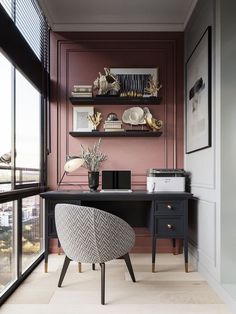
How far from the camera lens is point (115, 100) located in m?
3.41

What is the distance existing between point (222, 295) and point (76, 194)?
4.73 feet

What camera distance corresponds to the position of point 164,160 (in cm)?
352

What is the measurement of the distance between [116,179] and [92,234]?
114 cm

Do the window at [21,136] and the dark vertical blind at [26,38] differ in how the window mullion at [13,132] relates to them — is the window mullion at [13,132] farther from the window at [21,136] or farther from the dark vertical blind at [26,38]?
the dark vertical blind at [26,38]

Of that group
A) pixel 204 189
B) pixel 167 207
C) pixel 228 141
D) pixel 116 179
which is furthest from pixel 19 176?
pixel 228 141

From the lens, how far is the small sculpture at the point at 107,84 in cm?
338

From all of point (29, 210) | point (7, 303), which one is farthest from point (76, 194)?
point (7, 303)

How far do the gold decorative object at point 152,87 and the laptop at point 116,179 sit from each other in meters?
0.91

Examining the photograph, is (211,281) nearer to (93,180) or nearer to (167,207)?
(167,207)

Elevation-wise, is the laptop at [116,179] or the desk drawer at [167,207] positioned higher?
the laptop at [116,179]

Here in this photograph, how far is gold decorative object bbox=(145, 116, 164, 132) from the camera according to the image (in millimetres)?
3402

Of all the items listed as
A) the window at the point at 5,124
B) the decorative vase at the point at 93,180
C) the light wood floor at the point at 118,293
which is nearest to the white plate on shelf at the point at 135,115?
the decorative vase at the point at 93,180

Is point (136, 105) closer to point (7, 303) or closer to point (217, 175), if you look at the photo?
point (217, 175)

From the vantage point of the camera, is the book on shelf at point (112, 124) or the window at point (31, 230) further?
the book on shelf at point (112, 124)
